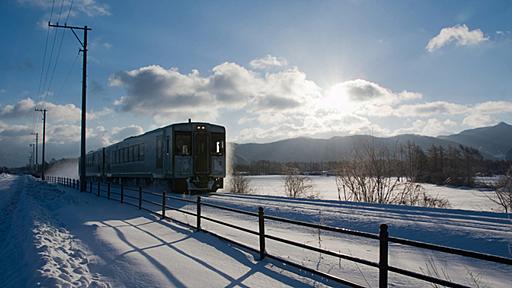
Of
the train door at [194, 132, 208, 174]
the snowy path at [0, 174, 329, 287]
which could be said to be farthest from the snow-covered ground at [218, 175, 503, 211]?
the snowy path at [0, 174, 329, 287]

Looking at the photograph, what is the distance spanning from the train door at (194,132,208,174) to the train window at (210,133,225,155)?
0.46 meters

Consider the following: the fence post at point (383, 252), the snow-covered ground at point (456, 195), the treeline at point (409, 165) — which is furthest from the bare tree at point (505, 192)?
the fence post at point (383, 252)

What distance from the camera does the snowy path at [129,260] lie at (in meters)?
5.49

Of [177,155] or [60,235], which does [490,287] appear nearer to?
[60,235]

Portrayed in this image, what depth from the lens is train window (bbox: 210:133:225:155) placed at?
71.0 ft

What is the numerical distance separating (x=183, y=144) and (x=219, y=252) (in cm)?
1382

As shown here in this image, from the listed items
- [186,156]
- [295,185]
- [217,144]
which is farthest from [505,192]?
[186,156]

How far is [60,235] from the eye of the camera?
9070 mm

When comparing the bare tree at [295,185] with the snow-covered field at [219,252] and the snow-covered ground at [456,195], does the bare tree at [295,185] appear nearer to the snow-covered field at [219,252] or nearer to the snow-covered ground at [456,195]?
the snow-covered ground at [456,195]

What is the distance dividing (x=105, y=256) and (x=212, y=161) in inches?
575

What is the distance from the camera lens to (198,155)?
2111cm

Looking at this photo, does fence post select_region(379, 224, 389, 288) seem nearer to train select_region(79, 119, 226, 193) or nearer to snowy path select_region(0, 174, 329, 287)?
snowy path select_region(0, 174, 329, 287)

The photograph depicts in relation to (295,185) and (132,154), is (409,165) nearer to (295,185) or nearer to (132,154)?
(295,185)

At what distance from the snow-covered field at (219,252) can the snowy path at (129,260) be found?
16 millimetres
